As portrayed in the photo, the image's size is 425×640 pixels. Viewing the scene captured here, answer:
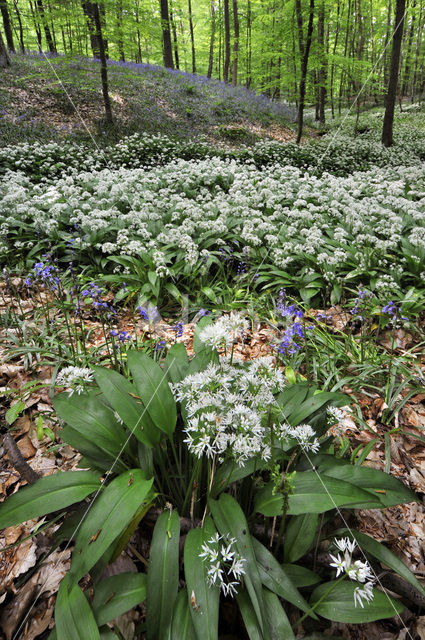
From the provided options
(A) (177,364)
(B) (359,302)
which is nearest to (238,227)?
(B) (359,302)

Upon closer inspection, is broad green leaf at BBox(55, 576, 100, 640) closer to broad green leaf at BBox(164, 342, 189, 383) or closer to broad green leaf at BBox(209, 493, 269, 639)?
broad green leaf at BBox(209, 493, 269, 639)

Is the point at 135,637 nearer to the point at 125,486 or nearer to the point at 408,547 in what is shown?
the point at 125,486

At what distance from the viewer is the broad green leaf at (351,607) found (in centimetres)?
113

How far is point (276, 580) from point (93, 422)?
→ 100 cm

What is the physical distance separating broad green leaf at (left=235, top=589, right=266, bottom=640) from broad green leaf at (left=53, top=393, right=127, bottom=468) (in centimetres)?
74

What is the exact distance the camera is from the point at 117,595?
121 centimetres

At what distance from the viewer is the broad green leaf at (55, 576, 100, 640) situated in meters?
1.07

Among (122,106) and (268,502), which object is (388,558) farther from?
(122,106)

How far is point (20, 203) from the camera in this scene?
5.62 m

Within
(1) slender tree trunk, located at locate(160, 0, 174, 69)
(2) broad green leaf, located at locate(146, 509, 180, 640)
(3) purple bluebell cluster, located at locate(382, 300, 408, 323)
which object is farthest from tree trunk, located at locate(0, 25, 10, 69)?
(2) broad green leaf, located at locate(146, 509, 180, 640)

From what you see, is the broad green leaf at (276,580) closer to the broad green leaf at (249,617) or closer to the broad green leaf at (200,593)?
the broad green leaf at (249,617)

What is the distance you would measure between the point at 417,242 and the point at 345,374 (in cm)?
251

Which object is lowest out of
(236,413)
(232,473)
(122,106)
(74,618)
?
(74,618)

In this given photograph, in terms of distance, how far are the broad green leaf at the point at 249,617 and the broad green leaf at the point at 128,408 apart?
661 millimetres
